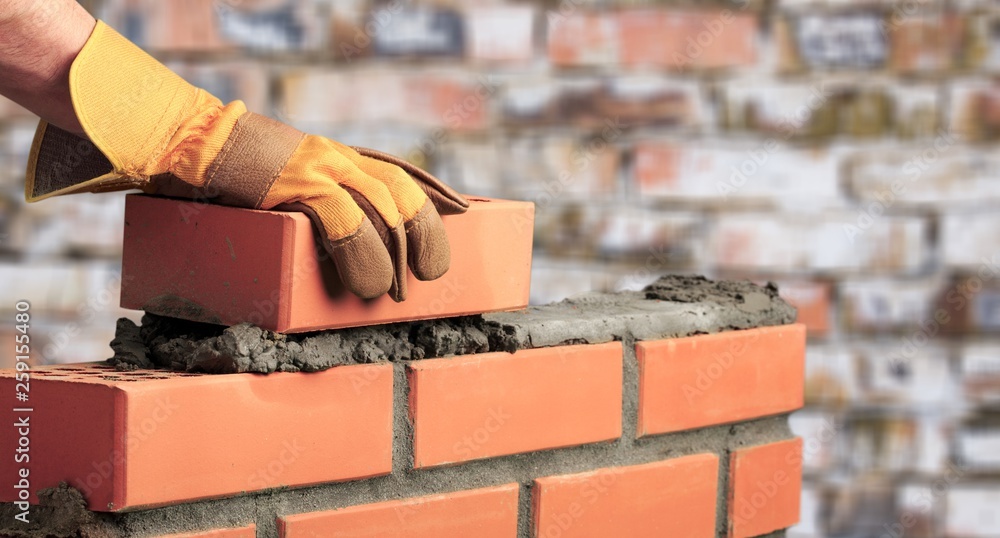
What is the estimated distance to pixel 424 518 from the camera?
3.83 feet

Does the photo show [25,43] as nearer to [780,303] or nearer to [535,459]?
[535,459]

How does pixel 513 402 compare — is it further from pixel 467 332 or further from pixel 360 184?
pixel 360 184

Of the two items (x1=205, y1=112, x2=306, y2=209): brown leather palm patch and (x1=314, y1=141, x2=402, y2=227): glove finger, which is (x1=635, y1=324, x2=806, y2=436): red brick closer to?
(x1=314, y1=141, x2=402, y2=227): glove finger

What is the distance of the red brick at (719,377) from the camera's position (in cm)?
136

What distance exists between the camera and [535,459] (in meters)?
1.27

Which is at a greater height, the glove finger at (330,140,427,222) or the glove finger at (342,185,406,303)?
the glove finger at (330,140,427,222)

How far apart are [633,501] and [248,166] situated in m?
0.61

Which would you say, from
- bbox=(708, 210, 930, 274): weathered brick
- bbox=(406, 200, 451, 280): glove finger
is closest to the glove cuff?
bbox=(406, 200, 451, 280): glove finger

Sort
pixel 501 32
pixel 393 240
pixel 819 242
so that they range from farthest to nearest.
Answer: pixel 819 242
pixel 501 32
pixel 393 240

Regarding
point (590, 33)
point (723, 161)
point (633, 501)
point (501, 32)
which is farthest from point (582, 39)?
point (633, 501)

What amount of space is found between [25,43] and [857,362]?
1.91m

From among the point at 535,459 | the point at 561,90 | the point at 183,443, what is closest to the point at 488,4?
the point at 561,90

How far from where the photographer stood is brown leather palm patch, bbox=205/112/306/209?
3.54 ft

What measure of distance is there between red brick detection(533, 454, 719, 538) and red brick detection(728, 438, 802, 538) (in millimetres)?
43
